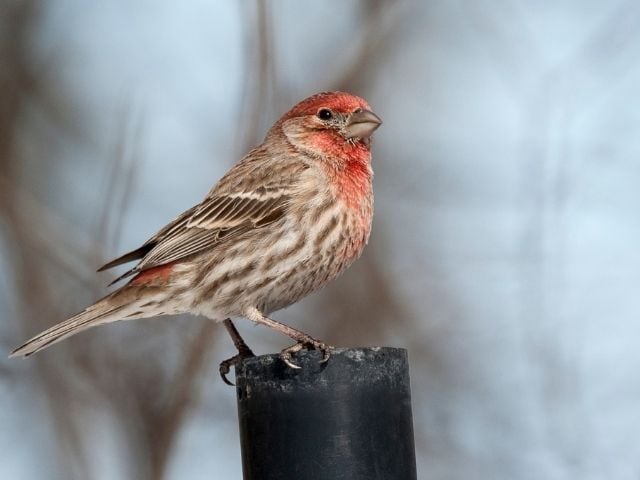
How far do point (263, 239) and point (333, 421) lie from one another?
2354 mm

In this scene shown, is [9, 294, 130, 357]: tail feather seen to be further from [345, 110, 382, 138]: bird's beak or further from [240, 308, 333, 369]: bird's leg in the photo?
[345, 110, 382, 138]: bird's beak

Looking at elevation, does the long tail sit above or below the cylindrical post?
above

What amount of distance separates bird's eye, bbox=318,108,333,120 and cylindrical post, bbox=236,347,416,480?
2.89 m

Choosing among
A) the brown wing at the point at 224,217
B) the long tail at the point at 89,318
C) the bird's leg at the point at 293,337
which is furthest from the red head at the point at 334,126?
the long tail at the point at 89,318

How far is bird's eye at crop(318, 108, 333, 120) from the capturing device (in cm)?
697

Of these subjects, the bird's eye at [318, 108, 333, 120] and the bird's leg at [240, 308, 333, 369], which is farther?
the bird's eye at [318, 108, 333, 120]

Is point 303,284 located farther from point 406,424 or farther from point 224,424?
point 224,424

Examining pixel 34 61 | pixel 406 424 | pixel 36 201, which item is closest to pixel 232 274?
pixel 406 424

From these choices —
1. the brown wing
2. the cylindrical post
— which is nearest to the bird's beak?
the brown wing

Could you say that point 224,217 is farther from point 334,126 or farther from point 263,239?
point 334,126

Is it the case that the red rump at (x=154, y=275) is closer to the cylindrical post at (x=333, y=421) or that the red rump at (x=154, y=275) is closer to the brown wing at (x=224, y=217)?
the brown wing at (x=224, y=217)

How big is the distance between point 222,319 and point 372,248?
432cm

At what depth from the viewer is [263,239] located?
643 centimetres

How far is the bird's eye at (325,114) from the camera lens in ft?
22.9
